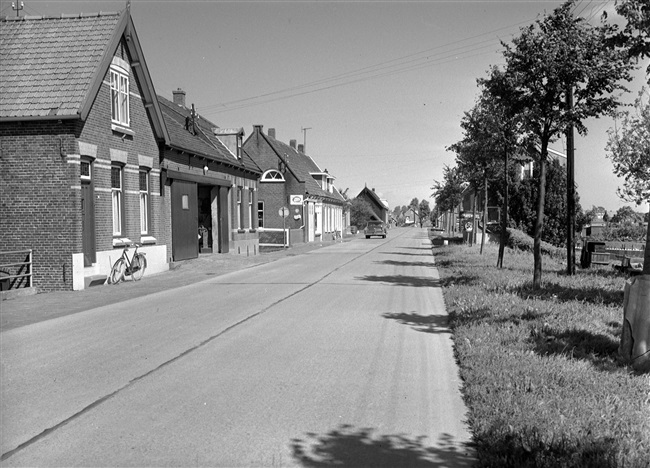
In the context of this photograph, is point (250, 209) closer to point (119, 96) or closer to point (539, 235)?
point (119, 96)

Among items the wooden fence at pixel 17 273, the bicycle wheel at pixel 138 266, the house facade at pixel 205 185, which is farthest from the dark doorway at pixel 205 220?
the wooden fence at pixel 17 273

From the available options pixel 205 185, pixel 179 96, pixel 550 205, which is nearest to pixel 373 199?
pixel 550 205

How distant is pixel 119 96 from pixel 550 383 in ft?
52.9

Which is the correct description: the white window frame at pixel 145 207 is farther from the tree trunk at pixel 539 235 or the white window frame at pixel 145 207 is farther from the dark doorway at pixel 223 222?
the tree trunk at pixel 539 235

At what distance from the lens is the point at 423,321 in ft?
35.0

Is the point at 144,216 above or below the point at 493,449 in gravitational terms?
above

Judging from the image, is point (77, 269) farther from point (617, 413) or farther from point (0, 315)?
point (617, 413)

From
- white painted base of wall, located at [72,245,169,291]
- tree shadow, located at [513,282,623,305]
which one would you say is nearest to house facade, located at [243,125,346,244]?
white painted base of wall, located at [72,245,169,291]

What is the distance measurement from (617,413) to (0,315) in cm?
1065

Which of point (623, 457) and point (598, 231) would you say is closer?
point (623, 457)

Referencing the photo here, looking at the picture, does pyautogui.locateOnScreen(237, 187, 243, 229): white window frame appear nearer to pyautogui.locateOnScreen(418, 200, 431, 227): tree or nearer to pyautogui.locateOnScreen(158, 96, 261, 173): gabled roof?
pyautogui.locateOnScreen(158, 96, 261, 173): gabled roof

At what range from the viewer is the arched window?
46281 millimetres

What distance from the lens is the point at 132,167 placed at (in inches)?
755

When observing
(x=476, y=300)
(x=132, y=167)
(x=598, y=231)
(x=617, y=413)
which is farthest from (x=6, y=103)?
(x=598, y=231)
